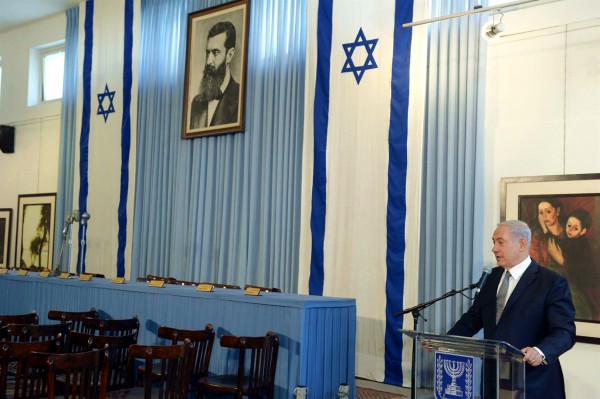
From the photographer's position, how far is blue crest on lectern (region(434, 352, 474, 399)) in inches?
118

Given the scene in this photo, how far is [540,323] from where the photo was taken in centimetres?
359

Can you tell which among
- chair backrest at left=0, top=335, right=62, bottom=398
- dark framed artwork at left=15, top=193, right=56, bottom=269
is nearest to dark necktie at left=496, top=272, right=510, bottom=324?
chair backrest at left=0, top=335, right=62, bottom=398

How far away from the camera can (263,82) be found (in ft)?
28.7

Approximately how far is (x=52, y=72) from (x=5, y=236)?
3088 millimetres

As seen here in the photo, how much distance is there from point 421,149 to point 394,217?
76 cm

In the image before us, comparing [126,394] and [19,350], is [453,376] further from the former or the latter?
[19,350]

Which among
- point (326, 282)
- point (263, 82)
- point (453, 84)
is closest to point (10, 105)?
point (263, 82)

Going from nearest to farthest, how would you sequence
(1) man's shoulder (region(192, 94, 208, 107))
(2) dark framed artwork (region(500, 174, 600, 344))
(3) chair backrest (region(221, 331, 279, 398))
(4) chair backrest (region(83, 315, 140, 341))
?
(3) chair backrest (region(221, 331, 279, 398))
(4) chair backrest (region(83, 315, 140, 341))
(2) dark framed artwork (region(500, 174, 600, 344))
(1) man's shoulder (region(192, 94, 208, 107))

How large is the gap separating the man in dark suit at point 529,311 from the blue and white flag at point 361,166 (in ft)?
11.2

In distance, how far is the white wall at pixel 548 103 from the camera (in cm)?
611

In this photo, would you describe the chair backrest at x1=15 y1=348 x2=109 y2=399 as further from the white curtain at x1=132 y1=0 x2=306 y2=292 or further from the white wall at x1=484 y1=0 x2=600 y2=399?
the white curtain at x1=132 y1=0 x2=306 y2=292

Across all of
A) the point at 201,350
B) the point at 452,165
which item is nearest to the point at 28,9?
the point at 452,165

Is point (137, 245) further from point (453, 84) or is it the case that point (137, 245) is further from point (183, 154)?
point (453, 84)

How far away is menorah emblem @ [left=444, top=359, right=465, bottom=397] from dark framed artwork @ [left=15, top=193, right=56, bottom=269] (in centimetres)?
977
